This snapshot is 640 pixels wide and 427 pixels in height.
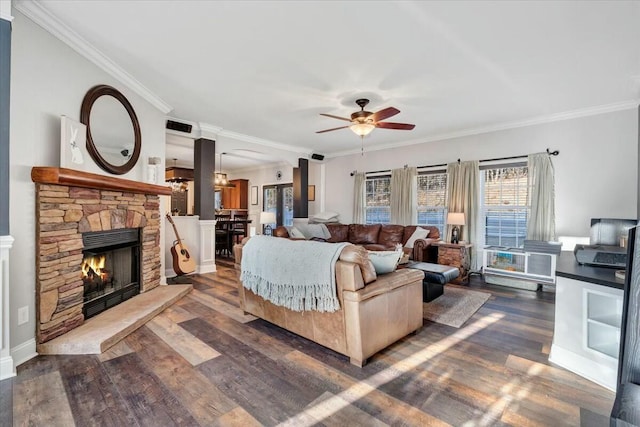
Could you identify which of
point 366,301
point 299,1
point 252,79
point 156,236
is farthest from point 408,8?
point 156,236

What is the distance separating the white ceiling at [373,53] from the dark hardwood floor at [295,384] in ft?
8.85

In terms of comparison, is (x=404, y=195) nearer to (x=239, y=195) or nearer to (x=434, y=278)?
(x=434, y=278)

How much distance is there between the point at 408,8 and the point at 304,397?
284 centimetres

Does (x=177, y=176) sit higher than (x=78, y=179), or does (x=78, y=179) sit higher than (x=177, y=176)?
(x=177, y=176)

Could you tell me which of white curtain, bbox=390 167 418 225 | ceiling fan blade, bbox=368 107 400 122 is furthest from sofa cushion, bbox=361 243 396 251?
ceiling fan blade, bbox=368 107 400 122

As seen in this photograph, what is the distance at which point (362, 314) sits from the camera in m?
2.15

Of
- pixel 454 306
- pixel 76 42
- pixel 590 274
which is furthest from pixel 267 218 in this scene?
pixel 590 274

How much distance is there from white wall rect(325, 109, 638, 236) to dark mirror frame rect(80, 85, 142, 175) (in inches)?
214

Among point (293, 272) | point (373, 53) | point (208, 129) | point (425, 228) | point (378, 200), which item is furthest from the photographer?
point (378, 200)

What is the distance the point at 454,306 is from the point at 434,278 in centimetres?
55

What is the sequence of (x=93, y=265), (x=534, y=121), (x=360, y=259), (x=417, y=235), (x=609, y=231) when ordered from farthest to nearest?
1. (x=417, y=235)
2. (x=534, y=121)
3. (x=609, y=231)
4. (x=93, y=265)
5. (x=360, y=259)

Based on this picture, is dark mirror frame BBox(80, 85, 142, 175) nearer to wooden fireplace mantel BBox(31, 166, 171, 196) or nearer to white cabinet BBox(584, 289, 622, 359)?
wooden fireplace mantel BBox(31, 166, 171, 196)

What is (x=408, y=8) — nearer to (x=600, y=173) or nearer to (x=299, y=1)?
(x=299, y=1)

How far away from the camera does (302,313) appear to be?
99.1 inches
